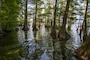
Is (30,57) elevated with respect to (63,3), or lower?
lower

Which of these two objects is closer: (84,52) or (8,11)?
(84,52)

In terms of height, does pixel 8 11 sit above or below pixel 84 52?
above

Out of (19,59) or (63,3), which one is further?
(63,3)

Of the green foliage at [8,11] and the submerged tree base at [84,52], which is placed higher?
the green foliage at [8,11]

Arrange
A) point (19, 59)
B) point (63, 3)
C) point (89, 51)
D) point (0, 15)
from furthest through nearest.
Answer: point (63, 3)
point (0, 15)
point (19, 59)
point (89, 51)

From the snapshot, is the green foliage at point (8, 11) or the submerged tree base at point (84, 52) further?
the green foliage at point (8, 11)

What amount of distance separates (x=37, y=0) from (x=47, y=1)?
8.06 m

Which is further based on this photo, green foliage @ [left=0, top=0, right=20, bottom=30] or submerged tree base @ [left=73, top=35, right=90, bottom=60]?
green foliage @ [left=0, top=0, right=20, bottom=30]

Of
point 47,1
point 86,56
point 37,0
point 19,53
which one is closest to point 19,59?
point 19,53

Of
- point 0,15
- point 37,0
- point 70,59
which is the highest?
point 37,0

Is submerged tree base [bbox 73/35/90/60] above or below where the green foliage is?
below

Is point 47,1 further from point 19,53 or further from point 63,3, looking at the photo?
point 19,53

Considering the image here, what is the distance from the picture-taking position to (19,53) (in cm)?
1596

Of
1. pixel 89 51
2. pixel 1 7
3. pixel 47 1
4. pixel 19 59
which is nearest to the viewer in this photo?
pixel 89 51
